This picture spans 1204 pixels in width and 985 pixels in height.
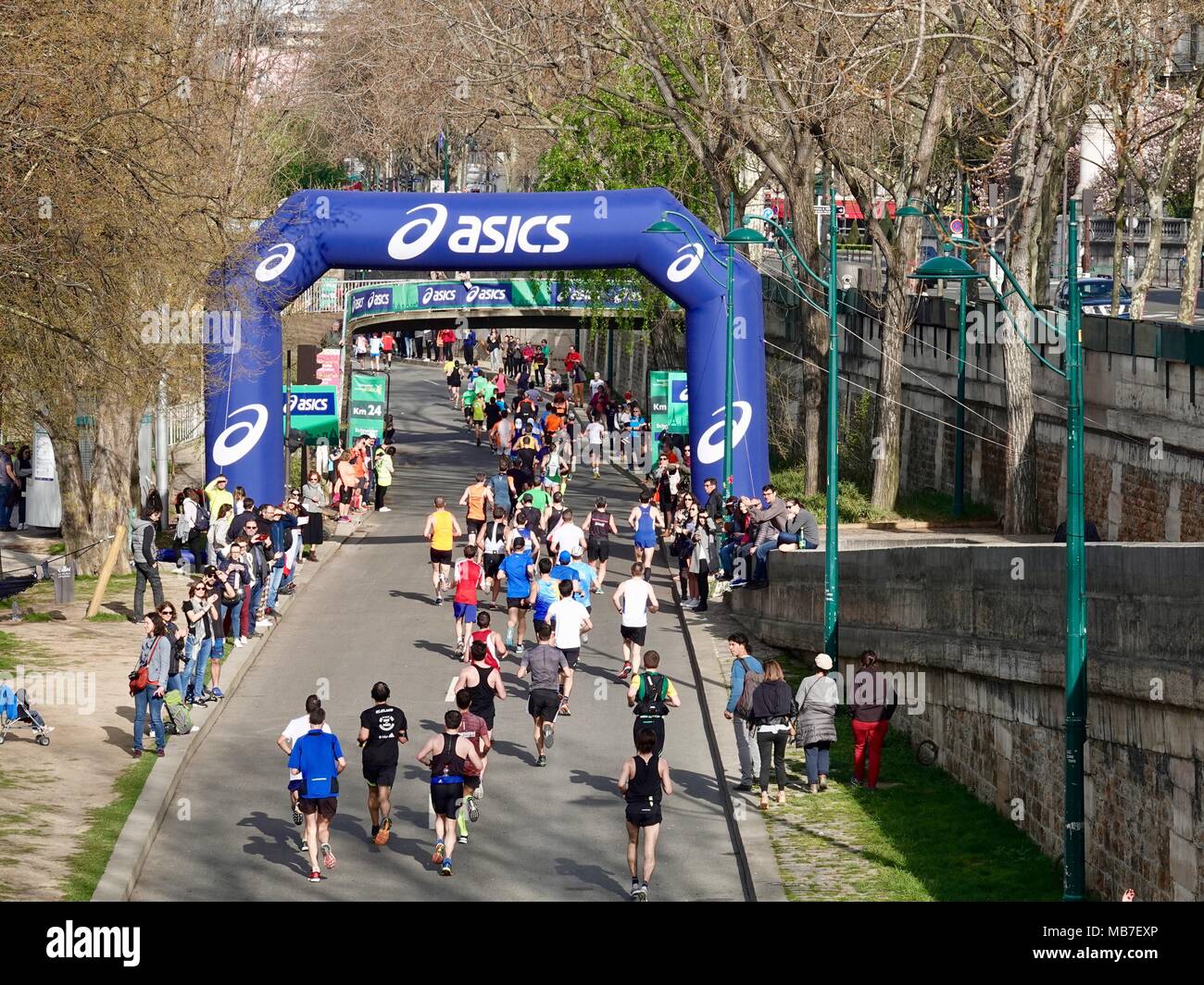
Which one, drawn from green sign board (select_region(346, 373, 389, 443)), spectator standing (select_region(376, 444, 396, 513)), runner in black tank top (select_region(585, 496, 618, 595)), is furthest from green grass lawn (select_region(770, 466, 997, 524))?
green sign board (select_region(346, 373, 389, 443))

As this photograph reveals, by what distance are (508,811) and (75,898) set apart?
4.49 meters

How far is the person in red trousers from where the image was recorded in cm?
1862

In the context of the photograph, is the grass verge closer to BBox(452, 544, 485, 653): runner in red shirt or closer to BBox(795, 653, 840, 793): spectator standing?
BBox(452, 544, 485, 653): runner in red shirt

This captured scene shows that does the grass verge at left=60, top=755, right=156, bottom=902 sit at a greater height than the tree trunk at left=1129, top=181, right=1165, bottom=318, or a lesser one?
lesser

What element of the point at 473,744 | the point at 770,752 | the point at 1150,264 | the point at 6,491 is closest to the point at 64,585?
the point at 6,491

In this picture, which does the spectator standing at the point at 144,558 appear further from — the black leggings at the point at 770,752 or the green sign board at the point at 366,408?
the green sign board at the point at 366,408

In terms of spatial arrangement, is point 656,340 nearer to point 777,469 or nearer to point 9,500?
point 777,469

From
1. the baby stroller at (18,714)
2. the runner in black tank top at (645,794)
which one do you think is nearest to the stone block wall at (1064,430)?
the runner in black tank top at (645,794)

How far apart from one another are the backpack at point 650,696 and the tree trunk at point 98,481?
13869mm

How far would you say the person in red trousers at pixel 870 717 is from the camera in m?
18.6

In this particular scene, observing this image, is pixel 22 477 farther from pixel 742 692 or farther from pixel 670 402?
pixel 742 692

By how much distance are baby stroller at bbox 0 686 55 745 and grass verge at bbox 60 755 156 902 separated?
1.10 metres

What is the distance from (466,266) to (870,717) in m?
14.7

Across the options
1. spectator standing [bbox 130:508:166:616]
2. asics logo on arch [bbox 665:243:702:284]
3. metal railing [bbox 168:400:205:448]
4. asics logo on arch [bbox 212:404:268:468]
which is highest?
asics logo on arch [bbox 665:243:702:284]
